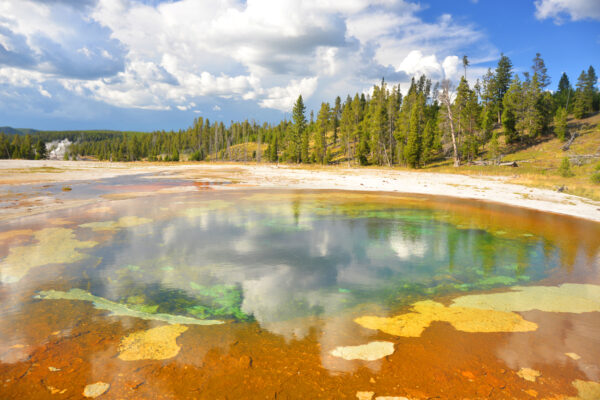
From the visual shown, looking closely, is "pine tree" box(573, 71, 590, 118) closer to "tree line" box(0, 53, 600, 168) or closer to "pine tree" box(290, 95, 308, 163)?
"tree line" box(0, 53, 600, 168)

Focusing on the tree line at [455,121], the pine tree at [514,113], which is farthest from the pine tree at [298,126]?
the pine tree at [514,113]

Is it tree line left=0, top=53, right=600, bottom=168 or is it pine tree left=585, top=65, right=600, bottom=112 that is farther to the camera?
pine tree left=585, top=65, right=600, bottom=112

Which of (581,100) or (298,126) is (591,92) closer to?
(581,100)

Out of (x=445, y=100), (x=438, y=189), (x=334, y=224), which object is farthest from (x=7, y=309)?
(x=445, y=100)

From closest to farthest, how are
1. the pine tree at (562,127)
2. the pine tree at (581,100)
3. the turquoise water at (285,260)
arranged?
the turquoise water at (285,260) → the pine tree at (562,127) → the pine tree at (581,100)

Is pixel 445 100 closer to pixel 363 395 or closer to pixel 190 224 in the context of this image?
pixel 190 224

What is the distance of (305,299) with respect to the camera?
6559mm

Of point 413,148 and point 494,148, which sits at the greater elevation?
point 413,148

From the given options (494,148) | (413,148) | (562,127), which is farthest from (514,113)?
(413,148)

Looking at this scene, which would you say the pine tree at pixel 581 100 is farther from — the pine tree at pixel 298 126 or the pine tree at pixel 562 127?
the pine tree at pixel 298 126

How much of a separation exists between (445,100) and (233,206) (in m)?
37.0

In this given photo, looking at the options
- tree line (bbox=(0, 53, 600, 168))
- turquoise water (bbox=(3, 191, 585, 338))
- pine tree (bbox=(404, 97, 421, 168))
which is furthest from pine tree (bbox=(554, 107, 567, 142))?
turquoise water (bbox=(3, 191, 585, 338))

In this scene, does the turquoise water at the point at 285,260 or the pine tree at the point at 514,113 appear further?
the pine tree at the point at 514,113

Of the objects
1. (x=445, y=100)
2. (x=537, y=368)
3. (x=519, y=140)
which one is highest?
(x=445, y=100)
